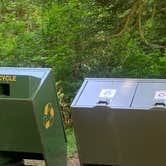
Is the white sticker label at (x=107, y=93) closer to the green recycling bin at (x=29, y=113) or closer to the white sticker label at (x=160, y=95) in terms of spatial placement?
the white sticker label at (x=160, y=95)

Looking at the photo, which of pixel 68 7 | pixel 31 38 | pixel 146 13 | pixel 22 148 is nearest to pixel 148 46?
pixel 146 13

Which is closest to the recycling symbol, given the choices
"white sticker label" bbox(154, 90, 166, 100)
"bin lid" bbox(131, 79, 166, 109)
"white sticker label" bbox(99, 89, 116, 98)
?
"white sticker label" bbox(99, 89, 116, 98)

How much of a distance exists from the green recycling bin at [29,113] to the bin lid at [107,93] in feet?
1.12

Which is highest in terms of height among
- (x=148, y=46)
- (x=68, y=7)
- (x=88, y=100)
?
(x=88, y=100)

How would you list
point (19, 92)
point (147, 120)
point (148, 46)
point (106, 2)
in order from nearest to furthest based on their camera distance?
point (147, 120) < point (19, 92) < point (106, 2) < point (148, 46)

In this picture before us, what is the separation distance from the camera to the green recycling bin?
3.56 meters

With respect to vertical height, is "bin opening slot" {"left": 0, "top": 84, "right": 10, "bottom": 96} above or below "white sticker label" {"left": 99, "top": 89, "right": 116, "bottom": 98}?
below

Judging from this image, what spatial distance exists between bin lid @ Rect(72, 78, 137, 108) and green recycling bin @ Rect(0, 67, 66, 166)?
340mm

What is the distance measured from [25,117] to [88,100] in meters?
0.53

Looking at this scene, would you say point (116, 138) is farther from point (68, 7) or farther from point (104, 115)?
point (68, 7)

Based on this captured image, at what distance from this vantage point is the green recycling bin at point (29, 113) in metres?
3.56

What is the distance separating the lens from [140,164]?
343 cm

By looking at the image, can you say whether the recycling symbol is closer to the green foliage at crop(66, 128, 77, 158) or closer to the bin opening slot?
the bin opening slot

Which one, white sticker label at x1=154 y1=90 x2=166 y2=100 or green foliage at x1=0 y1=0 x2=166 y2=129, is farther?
green foliage at x1=0 y1=0 x2=166 y2=129
